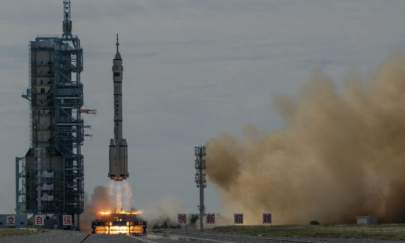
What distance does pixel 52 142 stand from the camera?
641 feet

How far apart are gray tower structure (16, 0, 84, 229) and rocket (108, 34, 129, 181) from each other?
38449 millimetres

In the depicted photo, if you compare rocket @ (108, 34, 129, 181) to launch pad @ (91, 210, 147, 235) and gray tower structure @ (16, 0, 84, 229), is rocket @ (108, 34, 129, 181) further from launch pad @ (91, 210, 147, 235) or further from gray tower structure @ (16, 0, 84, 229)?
gray tower structure @ (16, 0, 84, 229)

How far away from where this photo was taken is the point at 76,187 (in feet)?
639

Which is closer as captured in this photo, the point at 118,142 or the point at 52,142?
the point at 118,142

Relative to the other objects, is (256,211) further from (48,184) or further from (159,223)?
(48,184)

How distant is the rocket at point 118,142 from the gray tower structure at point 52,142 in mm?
38449

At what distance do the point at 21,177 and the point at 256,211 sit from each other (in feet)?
157

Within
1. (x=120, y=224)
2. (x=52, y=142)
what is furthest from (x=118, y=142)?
(x=52, y=142)

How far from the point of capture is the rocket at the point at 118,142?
510ft

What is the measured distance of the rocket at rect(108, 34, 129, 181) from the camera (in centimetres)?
15538

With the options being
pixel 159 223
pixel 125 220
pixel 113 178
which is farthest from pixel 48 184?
pixel 125 220

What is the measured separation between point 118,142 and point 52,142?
4041cm

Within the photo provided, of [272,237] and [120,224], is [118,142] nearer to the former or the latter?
[120,224]

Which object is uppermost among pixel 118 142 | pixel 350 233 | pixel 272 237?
pixel 118 142
